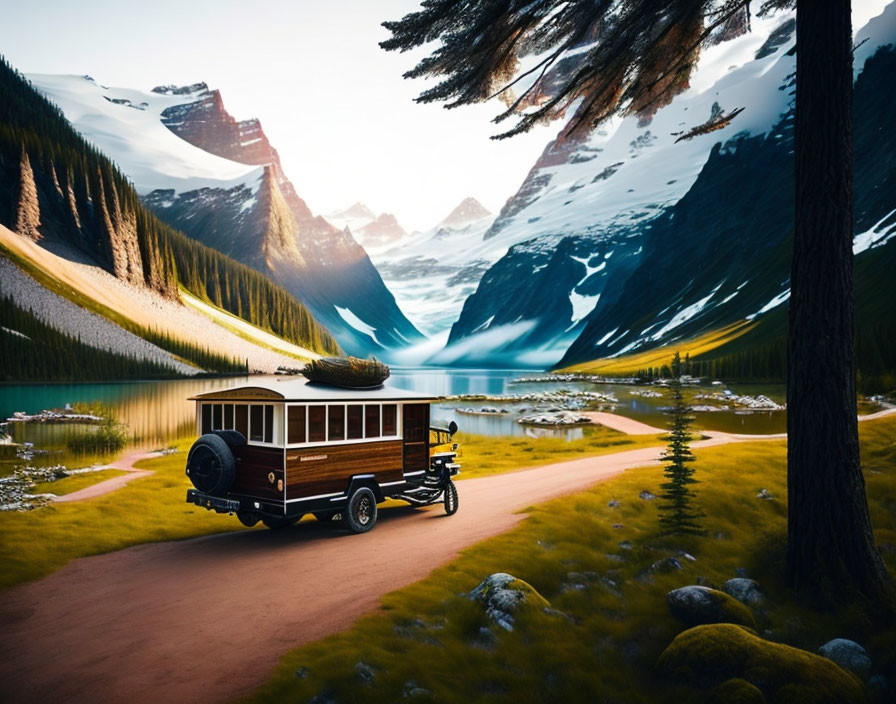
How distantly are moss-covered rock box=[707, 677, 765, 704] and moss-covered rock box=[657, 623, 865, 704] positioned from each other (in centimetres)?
30

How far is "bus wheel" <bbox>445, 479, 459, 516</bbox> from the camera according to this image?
17.1 meters

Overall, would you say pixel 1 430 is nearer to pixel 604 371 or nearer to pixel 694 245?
pixel 604 371

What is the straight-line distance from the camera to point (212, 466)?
565 inches

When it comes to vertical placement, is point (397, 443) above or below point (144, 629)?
above

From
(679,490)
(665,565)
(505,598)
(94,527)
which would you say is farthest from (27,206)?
(665,565)

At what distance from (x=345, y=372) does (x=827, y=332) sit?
11050 millimetres

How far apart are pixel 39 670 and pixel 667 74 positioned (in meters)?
15.0

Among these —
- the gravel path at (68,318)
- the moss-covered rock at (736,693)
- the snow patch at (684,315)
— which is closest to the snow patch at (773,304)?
the snow patch at (684,315)

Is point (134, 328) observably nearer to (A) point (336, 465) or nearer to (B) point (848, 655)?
(A) point (336, 465)

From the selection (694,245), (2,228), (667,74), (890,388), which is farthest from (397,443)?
(694,245)

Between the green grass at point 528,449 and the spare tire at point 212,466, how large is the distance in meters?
12.2

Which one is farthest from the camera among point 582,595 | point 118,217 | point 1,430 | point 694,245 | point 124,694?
point 694,245

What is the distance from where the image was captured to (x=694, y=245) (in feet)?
648

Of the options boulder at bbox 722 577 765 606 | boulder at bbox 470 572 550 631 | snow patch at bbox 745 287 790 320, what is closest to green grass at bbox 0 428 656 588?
boulder at bbox 470 572 550 631
